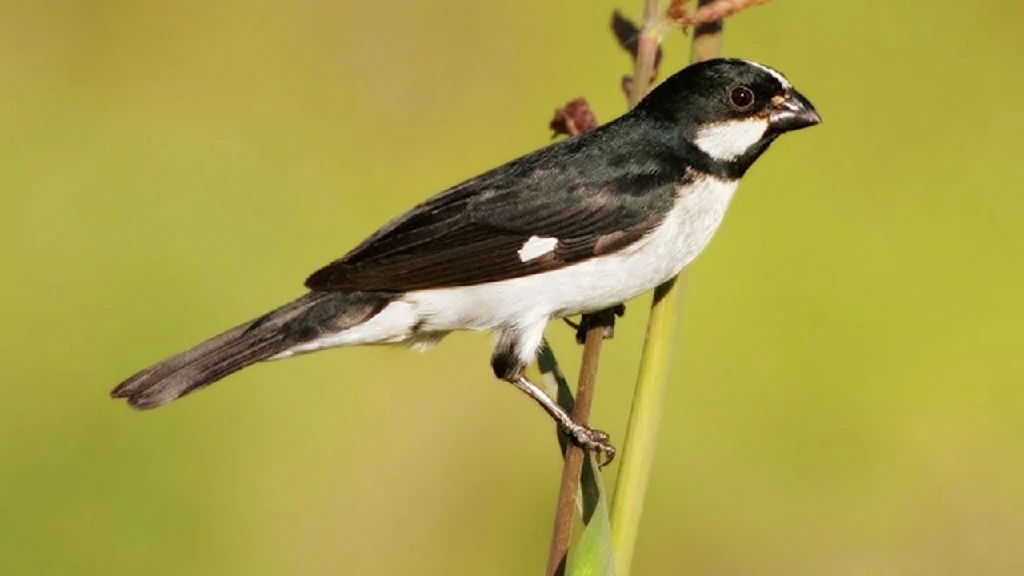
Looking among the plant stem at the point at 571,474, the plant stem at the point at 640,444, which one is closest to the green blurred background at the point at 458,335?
the plant stem at the point at 571,474

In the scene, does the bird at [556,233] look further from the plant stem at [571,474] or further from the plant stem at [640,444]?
the plant stem at [640,444]

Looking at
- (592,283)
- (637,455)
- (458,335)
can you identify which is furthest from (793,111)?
(458,335)

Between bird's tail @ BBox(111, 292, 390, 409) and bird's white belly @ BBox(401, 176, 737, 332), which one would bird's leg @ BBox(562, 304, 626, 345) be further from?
bird's tail @ BBox(111, 292, 390, 409)

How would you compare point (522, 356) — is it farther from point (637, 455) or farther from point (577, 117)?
point (637, 455)

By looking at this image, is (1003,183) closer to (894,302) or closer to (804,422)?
(894,302)

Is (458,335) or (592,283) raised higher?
(458,335)

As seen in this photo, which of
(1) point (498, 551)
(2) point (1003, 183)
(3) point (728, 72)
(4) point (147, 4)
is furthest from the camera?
(4) point (147, 4)

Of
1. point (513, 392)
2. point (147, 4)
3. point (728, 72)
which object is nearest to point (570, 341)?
point (513, 392)
